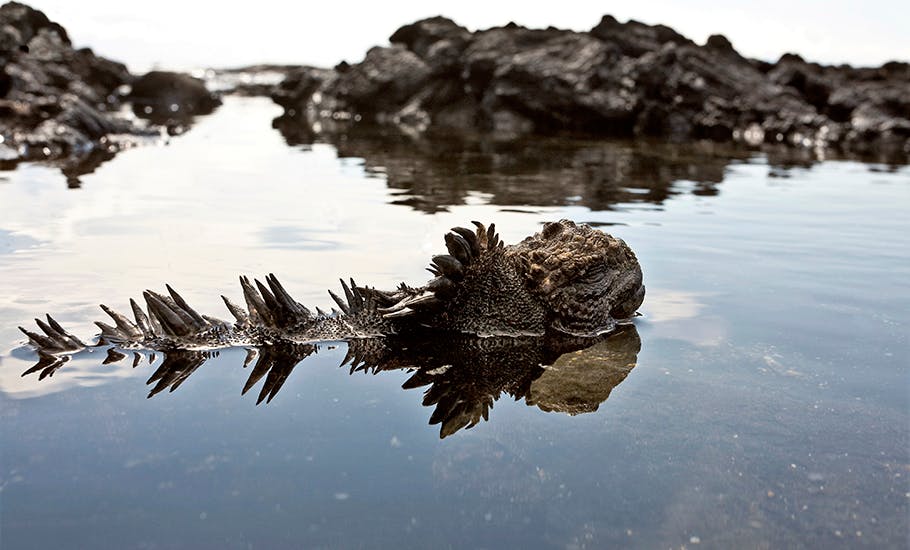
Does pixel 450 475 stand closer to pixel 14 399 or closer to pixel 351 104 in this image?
pixel 14 399

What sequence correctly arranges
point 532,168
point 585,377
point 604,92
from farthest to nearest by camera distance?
point 604,92, point 532,168, point 585,377

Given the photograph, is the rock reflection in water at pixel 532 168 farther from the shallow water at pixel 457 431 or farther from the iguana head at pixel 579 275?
the iguana head at pixel 579 275

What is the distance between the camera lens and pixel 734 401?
13.1ft

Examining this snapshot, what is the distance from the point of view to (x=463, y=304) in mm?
4891

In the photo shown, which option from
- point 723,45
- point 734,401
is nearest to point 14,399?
point 734,401

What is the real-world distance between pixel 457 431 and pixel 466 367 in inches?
34.7

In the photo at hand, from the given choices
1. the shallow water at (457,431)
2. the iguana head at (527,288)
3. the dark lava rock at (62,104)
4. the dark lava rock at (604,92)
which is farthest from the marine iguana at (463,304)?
the dark lava rock at (604,92)

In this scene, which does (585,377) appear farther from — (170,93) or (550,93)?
(170,93)

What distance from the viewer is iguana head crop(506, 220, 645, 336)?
4.87m

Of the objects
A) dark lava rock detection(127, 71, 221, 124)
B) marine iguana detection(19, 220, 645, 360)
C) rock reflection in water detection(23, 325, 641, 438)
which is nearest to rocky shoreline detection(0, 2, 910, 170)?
dark lava rock detection(127, 71, 221, 124)

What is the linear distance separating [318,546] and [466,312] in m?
2.44

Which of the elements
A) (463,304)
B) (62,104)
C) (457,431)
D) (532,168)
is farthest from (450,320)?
(62,104)

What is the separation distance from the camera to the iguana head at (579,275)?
4867 millimetres

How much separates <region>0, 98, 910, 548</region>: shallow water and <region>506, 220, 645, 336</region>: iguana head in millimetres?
298
